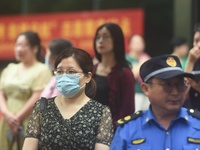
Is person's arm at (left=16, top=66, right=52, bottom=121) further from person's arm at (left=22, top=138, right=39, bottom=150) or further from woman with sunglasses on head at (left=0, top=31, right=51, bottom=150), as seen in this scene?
person's arm at (left=22, top=138, right=39, bottom=150)

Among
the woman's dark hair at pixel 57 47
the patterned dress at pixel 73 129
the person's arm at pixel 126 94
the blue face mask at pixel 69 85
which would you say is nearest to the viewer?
the patterned dress at pixel 73 129

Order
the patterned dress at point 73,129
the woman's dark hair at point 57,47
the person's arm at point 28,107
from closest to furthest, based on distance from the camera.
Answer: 1. the patterned dress at point 73,129
2. the woman's dark hair at point 57,47
3. the person's arm at point 28,107

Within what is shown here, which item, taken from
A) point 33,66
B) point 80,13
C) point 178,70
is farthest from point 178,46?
point 178,70

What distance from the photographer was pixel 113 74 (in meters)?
5.68

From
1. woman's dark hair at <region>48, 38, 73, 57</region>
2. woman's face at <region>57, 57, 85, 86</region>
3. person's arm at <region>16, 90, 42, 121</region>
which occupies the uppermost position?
woman's face at <region>57, 57, 85, 86</region>

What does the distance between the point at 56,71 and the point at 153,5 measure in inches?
294

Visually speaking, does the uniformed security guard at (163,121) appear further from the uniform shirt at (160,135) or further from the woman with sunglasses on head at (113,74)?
the woman with sunglasses on head at (113,74)

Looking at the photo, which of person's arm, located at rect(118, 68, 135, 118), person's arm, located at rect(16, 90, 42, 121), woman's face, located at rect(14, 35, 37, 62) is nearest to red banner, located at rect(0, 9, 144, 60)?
woman's face, located at rect(14, 35, 37, 62)

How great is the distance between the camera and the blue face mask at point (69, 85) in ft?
14.4

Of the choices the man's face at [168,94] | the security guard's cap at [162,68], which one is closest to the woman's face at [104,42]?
the security guard's cap at [162,68]

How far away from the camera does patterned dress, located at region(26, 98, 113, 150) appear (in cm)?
422

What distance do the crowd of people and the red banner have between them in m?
4.92

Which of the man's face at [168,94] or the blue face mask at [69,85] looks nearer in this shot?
the man's face at [168,94]

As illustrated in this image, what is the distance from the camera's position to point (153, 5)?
11.7 metres
